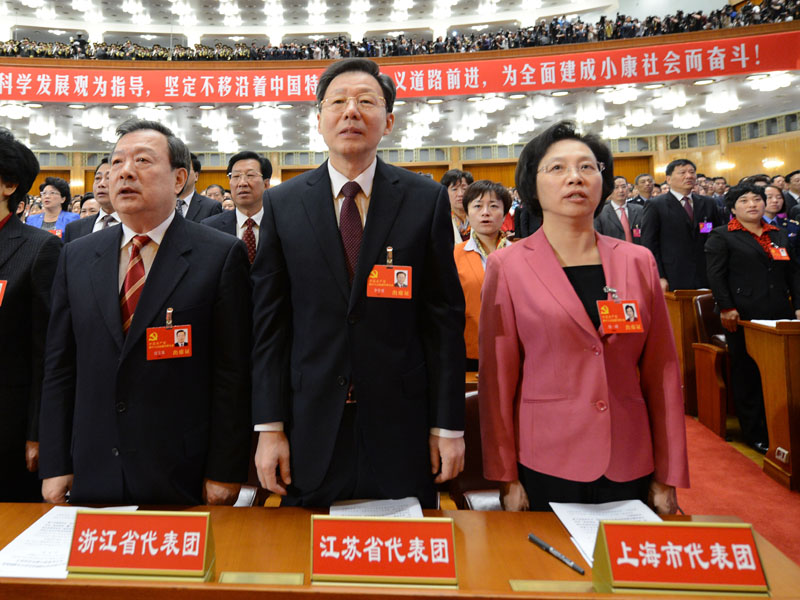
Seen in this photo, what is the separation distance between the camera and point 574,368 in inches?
45.8

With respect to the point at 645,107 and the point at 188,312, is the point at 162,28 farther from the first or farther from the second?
the point at 188,312

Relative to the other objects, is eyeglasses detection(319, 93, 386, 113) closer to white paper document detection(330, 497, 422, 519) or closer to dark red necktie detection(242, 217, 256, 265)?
white paper document detection(330, 497, 422, 519)

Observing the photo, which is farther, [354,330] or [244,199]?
[244,199]

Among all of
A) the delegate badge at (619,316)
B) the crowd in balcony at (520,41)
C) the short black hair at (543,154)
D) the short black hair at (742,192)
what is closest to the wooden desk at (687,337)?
the short black hair at (742,192)

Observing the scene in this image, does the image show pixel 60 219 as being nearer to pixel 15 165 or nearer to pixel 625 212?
pixel 15 165

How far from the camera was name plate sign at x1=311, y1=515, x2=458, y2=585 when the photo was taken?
2.50ft

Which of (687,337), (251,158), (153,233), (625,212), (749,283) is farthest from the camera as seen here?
(625,212)

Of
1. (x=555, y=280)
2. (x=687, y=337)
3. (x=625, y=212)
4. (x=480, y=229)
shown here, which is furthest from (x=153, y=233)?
(x=625, y=212)

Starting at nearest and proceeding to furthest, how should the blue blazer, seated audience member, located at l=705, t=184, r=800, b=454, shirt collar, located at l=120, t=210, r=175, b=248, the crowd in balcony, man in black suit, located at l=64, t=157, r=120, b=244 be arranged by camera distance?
shirt collar, located at l=120, t=210, r=175, b=248 → man in black suit, located at l=64, t=157, r=120, b=244 → seated audience member, located at l=705, t=184, r=800, b=454 → the blue blazer → the crowd in balcony

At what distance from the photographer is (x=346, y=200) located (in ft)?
3.85

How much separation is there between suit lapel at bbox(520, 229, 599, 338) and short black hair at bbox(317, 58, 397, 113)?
487mm

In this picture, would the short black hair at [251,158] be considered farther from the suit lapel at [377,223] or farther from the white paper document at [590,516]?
the white paper document at [590,516]

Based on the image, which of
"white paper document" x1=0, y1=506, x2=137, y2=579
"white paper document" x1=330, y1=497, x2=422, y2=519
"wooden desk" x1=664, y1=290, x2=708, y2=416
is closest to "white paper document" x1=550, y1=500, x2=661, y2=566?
"white paper document" x1=330, y1=497, x2=422, y2=519

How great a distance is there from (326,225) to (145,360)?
512 millimetres
